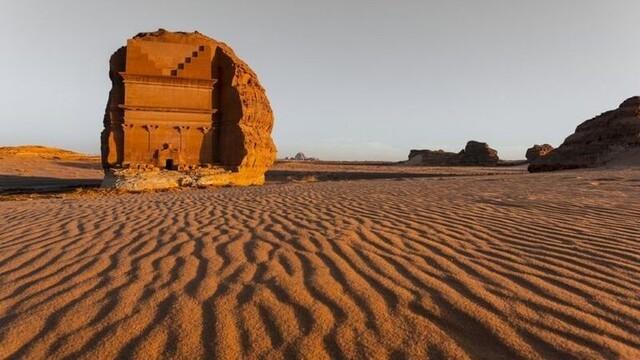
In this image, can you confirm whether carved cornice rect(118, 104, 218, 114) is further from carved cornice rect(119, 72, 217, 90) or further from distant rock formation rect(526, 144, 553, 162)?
distant rock formation rect(526, 144, 553, 162)

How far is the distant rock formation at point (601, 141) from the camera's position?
18672mm

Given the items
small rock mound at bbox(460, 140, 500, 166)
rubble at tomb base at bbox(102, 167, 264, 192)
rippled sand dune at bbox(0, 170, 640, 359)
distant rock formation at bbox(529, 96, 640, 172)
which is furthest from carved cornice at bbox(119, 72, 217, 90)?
small rock mound at bbox(460, 140, 500, 166)

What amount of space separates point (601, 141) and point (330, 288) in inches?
881

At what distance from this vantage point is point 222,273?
3139mm

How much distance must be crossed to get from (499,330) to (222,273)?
203 cm

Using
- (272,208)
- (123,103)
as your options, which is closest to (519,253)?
→ (272,208)

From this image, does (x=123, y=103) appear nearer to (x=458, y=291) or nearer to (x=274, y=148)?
(x=274, y=148)

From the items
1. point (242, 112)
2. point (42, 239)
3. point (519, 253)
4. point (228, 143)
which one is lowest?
point (42, 239)

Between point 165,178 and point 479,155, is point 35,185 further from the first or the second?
point 479,155

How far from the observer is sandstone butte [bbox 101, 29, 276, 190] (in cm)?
1546

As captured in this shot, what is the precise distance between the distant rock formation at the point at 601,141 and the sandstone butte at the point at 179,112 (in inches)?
627

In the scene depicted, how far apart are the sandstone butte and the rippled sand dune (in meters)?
10.9

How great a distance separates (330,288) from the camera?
2.76m

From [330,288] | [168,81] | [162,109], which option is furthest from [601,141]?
[330,288]
